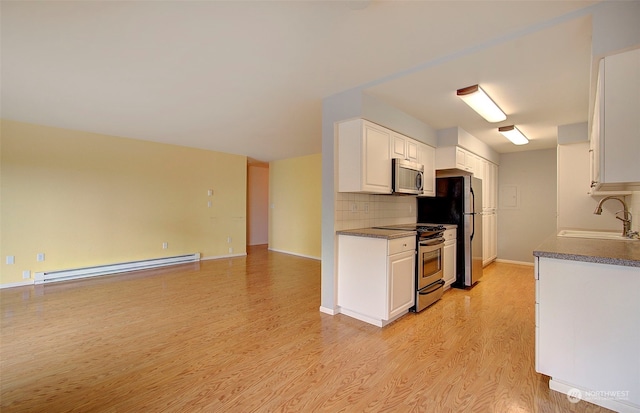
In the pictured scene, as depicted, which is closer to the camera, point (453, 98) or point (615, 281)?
point (615, 281)

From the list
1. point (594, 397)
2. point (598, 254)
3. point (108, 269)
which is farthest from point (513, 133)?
point (108, 269)

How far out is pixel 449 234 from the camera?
388 centimetres

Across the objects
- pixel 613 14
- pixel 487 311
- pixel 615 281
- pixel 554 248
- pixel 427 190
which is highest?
pixel 613 14

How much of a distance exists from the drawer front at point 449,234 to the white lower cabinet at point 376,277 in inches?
39.3

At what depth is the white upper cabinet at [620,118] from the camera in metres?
1.55

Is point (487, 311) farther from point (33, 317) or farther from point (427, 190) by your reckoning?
point (33, 317)

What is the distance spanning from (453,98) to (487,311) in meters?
2.47

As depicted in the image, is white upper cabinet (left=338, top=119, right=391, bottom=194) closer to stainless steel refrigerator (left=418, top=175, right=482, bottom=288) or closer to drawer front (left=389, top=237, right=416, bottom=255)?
drawer front (left=389, top=237, right=416, bottom=255)

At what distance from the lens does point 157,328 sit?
2701mm

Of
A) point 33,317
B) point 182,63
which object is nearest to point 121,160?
point 33,317

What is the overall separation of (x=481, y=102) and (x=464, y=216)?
173 centimetres

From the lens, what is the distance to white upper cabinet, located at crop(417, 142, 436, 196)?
3904mm

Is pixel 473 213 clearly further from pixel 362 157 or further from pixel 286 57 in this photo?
pixel 286 57

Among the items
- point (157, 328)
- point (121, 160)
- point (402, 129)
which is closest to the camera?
point (157, 328)
